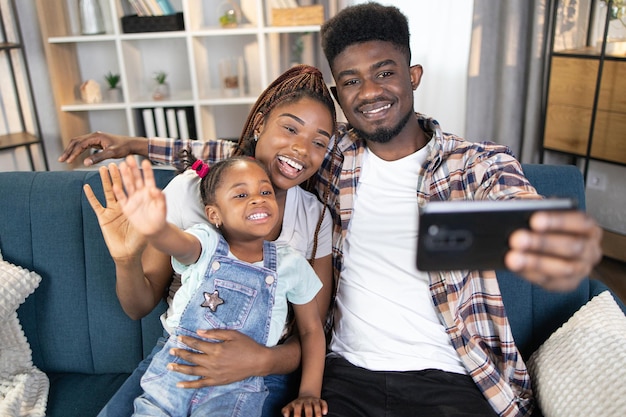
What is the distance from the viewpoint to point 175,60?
341 centimetres

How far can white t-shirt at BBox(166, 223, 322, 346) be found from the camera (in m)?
1.15

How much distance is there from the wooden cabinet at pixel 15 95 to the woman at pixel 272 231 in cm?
216

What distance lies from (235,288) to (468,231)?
23.4 inches

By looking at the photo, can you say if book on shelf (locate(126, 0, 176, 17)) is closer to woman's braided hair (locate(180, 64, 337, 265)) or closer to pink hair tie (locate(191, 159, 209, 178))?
woman's braided hair (locate(180, 64, 337, 265))

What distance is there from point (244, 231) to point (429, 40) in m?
2.50

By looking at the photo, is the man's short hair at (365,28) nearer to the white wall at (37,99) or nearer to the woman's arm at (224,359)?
the woman's arm at (224,359)

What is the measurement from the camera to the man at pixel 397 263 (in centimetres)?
125

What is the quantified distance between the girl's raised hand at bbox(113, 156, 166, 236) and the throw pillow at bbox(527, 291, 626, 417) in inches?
37.0

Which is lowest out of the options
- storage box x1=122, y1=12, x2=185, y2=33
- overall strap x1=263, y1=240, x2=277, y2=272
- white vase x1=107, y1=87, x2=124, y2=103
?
overall strap x1=263, y1=240, x2=277, y2=272

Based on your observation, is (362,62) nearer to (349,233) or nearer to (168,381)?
(349,233)

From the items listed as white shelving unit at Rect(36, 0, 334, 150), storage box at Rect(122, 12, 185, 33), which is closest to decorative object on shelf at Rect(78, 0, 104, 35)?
white shelving unit at Rect(36, 0, 334, 150)

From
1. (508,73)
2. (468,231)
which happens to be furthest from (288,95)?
(508,73)

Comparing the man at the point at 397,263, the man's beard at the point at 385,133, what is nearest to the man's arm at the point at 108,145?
the man at the point at 397,263

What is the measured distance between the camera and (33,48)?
3.21 meters
